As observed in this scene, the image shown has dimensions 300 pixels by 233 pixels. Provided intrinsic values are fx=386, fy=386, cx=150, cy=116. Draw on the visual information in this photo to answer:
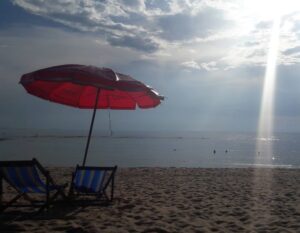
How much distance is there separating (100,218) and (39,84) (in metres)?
2.76

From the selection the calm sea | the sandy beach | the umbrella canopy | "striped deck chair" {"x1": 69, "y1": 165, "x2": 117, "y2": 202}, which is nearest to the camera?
the sandy beach

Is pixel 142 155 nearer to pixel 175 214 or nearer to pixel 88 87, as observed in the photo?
pixel 88 87

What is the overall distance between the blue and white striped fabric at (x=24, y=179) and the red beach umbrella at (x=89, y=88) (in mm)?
1297

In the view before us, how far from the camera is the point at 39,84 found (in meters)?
7.02

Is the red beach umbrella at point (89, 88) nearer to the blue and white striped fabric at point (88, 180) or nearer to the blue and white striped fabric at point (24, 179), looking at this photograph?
the blue and white striped fabric at point (88, 180)

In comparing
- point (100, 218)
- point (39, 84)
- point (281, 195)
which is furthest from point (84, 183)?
point (281, 195)

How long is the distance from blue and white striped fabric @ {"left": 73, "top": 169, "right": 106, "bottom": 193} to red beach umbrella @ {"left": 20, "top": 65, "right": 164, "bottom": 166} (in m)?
0.50

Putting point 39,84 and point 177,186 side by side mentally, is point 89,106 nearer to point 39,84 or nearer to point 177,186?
point 39,84

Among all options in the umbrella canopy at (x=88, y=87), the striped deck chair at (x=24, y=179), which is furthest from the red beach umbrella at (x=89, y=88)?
the striped deck chair at (x=24, y=179)

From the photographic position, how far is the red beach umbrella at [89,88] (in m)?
5.61

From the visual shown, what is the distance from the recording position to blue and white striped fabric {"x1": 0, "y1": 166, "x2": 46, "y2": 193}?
569 cm

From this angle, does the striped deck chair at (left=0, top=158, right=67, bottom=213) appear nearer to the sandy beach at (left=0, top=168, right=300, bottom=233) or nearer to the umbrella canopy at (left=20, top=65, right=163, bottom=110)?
the sandy beach at (left=0, top=168, right=300, bottom=233)

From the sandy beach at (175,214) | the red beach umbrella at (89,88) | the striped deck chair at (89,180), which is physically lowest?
the sandy beach at (175,214)

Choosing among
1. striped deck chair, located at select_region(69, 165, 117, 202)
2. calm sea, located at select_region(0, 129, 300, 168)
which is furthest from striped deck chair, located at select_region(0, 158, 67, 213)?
calm sea, located at select_region(0, 129, 300, 168)
